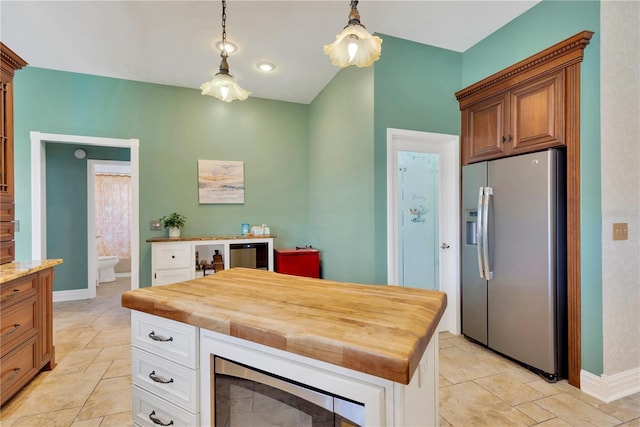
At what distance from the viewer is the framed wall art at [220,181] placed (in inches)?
161

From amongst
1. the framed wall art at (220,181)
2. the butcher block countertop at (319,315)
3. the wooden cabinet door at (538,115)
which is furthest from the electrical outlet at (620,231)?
the framed wall art at (220,181)

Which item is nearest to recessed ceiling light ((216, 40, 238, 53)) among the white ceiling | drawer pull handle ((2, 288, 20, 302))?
the white ceiling

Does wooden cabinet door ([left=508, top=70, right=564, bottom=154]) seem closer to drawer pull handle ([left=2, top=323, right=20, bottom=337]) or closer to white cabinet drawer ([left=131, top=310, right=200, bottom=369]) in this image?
white cabinet drawer ([left=131, top=310, right=200, bottom=369])

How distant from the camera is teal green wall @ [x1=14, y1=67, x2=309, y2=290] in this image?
3.52m

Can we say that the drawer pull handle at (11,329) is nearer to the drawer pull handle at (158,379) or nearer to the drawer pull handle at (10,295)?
the drawer pull handle at (10,295)

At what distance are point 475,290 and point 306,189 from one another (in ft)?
8.68

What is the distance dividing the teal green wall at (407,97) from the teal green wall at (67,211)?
421cm

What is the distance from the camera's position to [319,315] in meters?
1.02

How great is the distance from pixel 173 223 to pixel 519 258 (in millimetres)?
3723

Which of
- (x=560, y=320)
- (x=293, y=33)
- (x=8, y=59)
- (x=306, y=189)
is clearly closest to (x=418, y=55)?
(x=293, y=33)

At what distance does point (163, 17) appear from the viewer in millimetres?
2604

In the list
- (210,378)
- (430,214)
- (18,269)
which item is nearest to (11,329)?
(18,269)

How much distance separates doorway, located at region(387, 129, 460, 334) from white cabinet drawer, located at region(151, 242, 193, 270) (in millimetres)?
2486

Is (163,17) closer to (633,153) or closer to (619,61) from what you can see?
(619,61)
